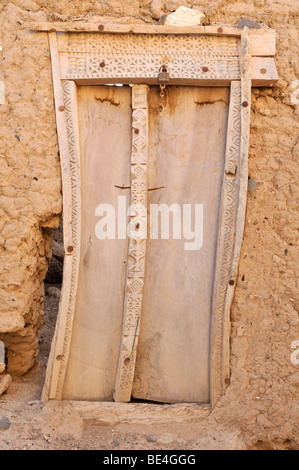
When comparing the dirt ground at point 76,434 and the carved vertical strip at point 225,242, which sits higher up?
the carved vertical strip at point 225,242

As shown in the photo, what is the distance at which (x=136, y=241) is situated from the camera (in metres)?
3.37

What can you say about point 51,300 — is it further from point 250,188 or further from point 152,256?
point 250,188

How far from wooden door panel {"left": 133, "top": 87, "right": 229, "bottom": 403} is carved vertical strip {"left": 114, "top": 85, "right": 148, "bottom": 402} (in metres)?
0.08

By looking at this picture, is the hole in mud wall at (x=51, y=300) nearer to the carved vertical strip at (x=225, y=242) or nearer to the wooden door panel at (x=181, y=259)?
the wooden door panel at (x=181, y=259)

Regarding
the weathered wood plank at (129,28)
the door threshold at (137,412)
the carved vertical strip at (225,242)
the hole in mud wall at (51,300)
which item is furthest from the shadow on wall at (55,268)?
the weathered wood plank at (129,28)

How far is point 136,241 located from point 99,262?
0.26m

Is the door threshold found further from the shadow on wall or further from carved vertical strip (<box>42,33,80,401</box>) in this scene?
the shadow on wall

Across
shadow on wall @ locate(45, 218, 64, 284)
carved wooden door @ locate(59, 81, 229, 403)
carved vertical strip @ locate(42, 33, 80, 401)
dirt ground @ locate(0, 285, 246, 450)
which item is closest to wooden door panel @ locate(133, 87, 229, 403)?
carved wooden door @ locate(59, 81, 229, 403)

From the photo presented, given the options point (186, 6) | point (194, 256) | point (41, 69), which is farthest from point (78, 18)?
point (194, 256)

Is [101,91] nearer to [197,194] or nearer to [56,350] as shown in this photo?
[197,194]

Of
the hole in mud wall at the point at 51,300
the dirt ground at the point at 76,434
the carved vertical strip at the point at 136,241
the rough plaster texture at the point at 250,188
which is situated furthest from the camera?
the hole in mud wall at the point at 51,300

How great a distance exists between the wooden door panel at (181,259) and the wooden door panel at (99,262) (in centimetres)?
16

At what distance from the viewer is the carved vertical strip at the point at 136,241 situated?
133 inches

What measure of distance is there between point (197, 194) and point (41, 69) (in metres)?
1.16
